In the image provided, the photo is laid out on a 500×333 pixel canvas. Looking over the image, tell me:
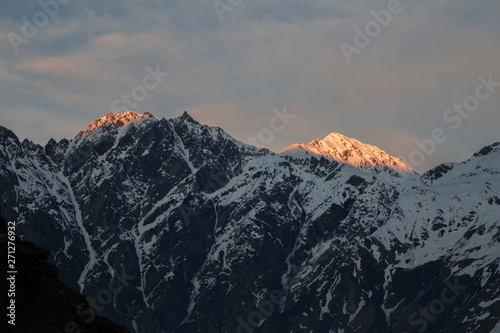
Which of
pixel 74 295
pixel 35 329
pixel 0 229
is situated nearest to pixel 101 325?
pixel 74 295

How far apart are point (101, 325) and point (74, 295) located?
14.3 ft

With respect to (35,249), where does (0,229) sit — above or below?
above

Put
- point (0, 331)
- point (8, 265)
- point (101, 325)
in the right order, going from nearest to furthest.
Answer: point (0, 331), point (8, 265), point (101, 325)

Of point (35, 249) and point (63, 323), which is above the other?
point (35, 249)

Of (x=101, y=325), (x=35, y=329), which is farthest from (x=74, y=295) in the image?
(x=35, y=329)

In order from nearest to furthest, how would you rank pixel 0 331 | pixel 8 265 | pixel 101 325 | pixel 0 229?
pixel 0 331
pixel 8 265
pixel 101 325
pixel 0 229

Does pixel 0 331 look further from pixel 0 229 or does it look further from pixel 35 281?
pixel 0 229

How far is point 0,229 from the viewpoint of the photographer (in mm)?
103750

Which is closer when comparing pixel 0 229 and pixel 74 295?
pixel 74 295

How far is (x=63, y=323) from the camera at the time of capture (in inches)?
3529

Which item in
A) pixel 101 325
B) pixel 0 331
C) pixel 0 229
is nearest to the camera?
pixel 0 331

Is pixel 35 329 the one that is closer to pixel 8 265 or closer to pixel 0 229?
pixel 8 265

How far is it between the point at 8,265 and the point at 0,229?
56.5 ft

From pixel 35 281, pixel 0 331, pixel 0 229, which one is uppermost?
pixel 0 229
